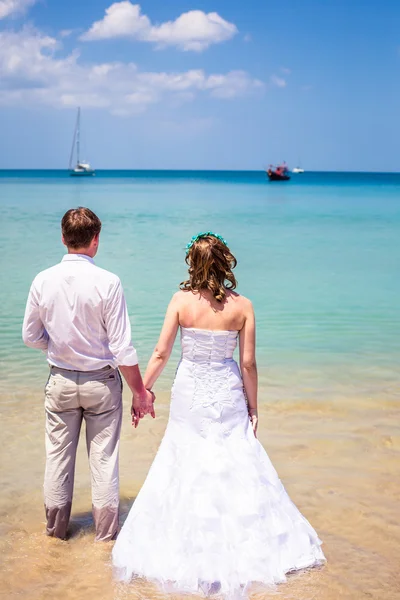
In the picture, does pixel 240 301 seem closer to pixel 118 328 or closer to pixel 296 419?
pixel 118 328

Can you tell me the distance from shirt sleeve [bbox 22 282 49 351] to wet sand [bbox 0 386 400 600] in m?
1.37

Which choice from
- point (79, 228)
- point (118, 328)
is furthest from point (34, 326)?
point (79, 228)

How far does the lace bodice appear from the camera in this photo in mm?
3998

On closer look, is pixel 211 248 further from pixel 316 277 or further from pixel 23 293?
pixel 316 277

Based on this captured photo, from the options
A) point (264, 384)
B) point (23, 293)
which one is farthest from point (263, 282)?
point (264, 384)

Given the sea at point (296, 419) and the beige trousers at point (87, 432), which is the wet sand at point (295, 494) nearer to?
the sea at point (296, 419)

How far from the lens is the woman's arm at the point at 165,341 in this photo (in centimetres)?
402

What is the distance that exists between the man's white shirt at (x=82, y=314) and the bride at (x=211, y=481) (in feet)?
0.99

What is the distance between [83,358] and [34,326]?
37cm

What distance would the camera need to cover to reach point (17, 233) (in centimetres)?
2558

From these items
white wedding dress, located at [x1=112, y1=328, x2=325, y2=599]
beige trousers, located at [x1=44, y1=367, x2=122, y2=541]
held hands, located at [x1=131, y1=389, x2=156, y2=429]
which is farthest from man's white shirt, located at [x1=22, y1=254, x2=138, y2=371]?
white wedding dress, located at [x1=112, y1=328, x2=325, y2=599]

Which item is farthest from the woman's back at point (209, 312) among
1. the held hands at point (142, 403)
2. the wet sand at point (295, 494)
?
the wet sand at point (295, 494)

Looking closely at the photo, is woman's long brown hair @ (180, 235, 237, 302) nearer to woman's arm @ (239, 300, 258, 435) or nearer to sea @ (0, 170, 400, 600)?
woman's arm @ (239, 300, 258, 435)

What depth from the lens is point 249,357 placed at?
4078 millimetres
